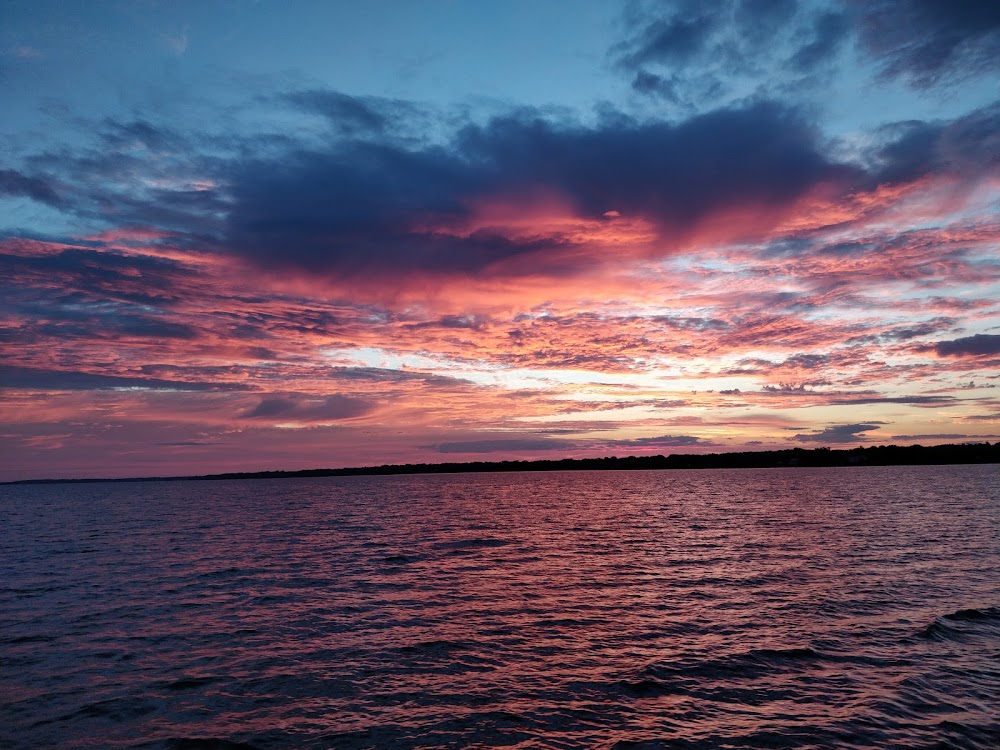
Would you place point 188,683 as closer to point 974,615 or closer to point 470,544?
point 974,615

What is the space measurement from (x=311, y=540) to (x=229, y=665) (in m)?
37.7

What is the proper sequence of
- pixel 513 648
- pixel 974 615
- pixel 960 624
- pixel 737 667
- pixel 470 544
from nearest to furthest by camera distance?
1. pixel 737 667
2. pixel 513 648
3. pixel 960 624
4. pixel 974 615
5. pixel 470 544

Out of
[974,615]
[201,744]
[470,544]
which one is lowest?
[470,544]

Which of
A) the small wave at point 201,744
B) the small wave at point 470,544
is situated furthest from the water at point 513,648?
the small wave at point 470,544

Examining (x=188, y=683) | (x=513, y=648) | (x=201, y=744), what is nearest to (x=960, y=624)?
(x=513, y=648)

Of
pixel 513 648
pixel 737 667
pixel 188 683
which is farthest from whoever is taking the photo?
pixel 513 648

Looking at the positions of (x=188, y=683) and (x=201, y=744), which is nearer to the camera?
(x=201, y=744)

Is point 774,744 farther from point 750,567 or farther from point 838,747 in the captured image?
point 750,567

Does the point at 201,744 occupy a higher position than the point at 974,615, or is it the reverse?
the point at 201,744

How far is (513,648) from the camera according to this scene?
21719mm

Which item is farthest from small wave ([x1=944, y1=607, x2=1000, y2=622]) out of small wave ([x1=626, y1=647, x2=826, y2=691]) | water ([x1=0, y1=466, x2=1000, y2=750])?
small wave ([x1=626, y1=647, x2=826, y2=691])

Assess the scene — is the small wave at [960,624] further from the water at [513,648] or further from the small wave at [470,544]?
the small wave at [470,544]

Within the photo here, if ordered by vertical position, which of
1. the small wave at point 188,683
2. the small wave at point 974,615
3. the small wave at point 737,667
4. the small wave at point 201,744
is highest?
the small wave at point 188,683

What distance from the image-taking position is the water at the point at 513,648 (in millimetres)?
15469
